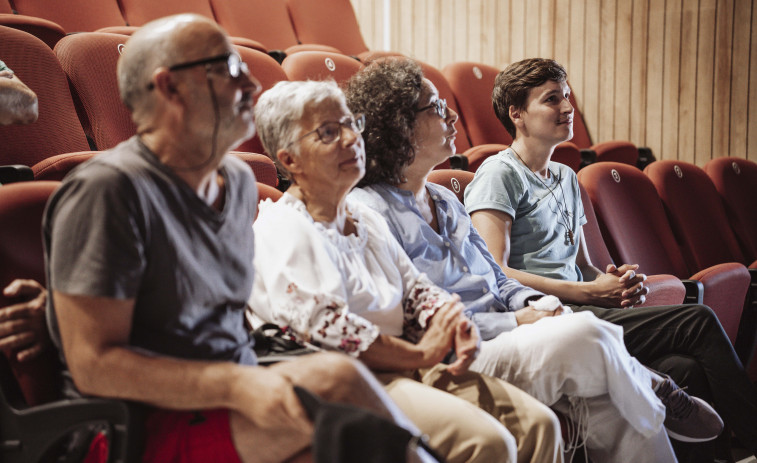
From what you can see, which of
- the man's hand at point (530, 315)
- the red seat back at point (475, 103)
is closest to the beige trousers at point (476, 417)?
the man's hand at point (530, 315)

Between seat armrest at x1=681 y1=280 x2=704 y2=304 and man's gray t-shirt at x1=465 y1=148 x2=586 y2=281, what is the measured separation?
0.25 meters

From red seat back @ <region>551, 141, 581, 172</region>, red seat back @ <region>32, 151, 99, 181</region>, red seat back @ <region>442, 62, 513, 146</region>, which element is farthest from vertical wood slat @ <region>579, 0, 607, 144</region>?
red seat back @ <region>32, 151, 99, 181</region>

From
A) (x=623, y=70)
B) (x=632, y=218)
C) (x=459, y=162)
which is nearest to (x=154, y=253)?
(x=459, y=162)

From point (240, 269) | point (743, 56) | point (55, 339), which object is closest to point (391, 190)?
point (240, 269)

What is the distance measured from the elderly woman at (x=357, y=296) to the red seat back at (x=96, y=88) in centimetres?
41

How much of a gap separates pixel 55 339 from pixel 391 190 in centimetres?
52

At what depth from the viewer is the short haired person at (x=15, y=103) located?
859mm

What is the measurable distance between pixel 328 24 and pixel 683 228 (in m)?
1.22

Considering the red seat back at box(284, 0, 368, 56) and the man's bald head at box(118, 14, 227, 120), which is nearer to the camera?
the man's bald head at box(118, 14, 227, 120)

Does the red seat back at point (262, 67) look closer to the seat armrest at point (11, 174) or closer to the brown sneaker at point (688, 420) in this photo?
the seat armrest at point (11, 174)

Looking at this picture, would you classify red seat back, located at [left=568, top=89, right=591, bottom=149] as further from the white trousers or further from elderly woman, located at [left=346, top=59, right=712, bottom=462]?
the white trousers

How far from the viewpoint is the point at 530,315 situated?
0.92 metres

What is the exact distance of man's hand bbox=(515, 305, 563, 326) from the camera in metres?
0.92

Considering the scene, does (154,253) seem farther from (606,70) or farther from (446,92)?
(606,70)
